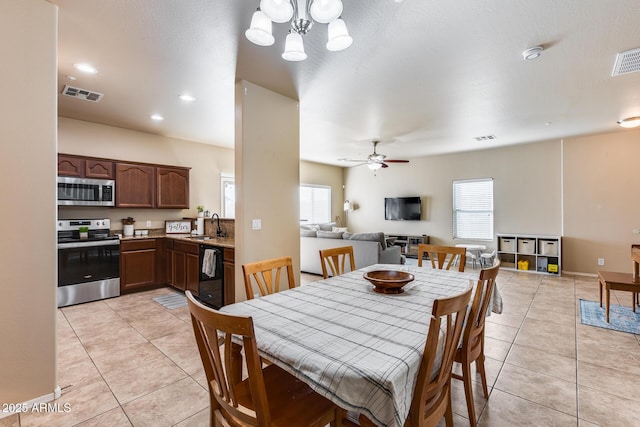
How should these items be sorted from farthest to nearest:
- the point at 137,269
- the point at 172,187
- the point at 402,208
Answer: the point at 402,208
the point at 172,187
the point at 137,269

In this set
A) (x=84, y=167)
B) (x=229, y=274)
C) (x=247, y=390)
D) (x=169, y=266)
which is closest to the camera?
(x=247, y=390)

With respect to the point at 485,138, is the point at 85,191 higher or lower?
lower

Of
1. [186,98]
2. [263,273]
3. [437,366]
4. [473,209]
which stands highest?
[186,98]

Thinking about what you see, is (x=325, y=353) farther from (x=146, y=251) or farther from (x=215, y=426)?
(x=146, y=251)

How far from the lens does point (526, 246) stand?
248 inches

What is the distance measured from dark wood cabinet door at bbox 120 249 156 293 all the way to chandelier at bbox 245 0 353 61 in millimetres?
4331

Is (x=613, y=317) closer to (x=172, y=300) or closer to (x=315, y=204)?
(x=172, y=300)

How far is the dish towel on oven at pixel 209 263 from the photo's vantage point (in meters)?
3.75

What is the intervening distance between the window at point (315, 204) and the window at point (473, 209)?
3.73 meters

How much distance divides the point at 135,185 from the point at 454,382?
538cm

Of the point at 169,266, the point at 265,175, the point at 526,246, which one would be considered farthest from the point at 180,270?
the point at 526,246

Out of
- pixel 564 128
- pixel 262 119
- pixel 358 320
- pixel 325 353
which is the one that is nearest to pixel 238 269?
pixel 262 119

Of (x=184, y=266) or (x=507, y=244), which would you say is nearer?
(x=184, y=266)

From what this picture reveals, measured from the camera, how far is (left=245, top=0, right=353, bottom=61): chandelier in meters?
1.51
